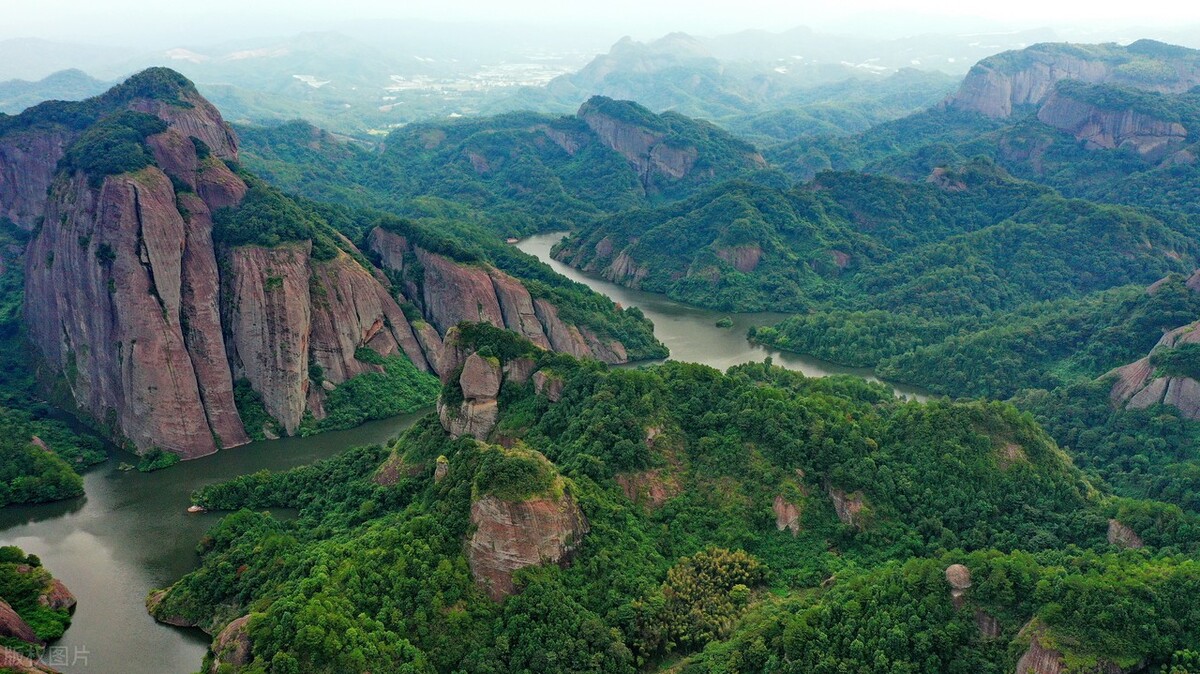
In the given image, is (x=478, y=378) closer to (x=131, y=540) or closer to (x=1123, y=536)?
(x=131, y=540)

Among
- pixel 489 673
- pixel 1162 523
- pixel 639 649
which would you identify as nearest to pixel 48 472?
pixel 489 673

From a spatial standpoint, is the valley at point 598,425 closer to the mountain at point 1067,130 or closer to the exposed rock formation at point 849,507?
the exposed rock formation at point 849,507

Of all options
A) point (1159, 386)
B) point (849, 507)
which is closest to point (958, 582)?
point (849, 507)

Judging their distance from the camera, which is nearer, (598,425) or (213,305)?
(598,425)

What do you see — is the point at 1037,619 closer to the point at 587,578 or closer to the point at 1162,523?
the point at 1162,523

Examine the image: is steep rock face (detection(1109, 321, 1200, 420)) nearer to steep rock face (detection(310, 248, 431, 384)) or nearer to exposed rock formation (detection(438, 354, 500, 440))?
exposed rock formation (detection(438, 354, 500, 440))

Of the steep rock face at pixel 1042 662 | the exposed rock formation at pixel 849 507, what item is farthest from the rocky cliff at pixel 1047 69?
the steep rock face at pixel 1042 662
